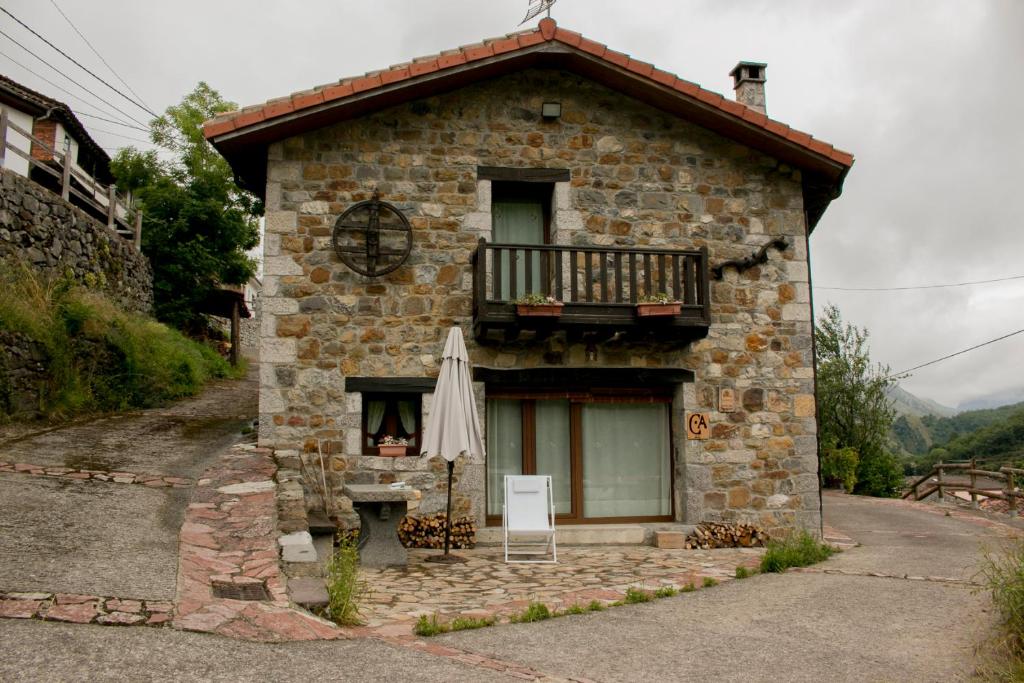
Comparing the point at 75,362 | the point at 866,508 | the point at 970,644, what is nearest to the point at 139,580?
the point at 970,644

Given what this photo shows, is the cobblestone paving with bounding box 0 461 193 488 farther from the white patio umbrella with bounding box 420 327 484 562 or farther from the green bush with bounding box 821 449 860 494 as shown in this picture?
the green bush with bounding box 821 449 860 494

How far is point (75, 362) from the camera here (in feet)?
33.7

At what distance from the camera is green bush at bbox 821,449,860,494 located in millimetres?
15406

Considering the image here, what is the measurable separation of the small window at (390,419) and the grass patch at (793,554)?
346 cm

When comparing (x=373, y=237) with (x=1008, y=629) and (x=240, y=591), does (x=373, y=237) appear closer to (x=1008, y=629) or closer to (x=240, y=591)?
(x=240, y=591)

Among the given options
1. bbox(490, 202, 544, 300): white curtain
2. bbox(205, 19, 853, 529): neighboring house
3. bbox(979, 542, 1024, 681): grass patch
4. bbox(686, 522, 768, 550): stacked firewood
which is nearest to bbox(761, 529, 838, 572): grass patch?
bbox(686, 522, 768, 550): stacked firewood

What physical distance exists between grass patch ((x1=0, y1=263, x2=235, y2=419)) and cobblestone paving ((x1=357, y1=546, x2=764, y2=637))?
5.47 m

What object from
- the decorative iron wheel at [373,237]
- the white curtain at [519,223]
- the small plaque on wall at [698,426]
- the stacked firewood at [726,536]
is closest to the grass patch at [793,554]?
the stacked firewood at [726,536]

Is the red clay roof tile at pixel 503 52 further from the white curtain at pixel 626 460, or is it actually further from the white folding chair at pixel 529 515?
the white folding chair at pixel 529 515

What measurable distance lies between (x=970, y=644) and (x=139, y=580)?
4.44 m

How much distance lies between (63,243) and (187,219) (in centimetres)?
583

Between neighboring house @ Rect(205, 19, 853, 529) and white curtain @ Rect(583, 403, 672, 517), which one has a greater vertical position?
neighboring house @ Rect(205, 19, 853, 529)

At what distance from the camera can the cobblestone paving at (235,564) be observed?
142 inches

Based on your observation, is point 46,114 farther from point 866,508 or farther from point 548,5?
point 866,508
